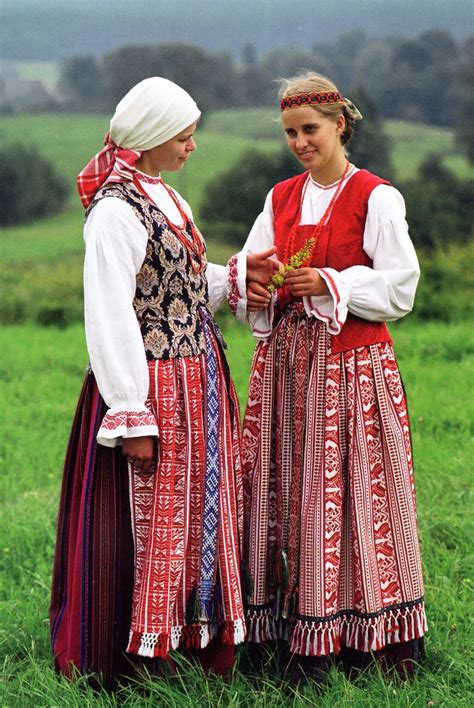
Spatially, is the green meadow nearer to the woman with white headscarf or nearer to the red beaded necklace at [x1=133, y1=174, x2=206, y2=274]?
the woman with white headscarf

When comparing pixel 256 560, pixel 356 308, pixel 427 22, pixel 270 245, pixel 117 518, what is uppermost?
pixel 427 22

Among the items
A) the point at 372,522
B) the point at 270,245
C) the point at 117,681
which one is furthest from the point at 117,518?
the point at 270,245

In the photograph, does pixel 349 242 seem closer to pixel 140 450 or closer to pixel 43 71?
pixel 140 450

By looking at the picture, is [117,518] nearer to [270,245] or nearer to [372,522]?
[372,522]

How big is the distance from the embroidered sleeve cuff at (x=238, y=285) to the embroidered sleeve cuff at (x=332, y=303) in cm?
24

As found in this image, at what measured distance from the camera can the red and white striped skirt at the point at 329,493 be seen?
2.98 m

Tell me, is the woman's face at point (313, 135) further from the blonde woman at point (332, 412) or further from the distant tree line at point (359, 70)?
the distant tree line at point (359, 70)

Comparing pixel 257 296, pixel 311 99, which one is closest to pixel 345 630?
pixel 257 296

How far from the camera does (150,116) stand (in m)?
2.72

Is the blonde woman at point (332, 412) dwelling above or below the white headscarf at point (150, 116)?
below

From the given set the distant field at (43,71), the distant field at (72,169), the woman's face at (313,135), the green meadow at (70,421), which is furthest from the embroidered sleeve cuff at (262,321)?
the distant field at (43,71)

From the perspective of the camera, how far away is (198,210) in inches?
381

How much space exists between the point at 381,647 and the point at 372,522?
0.40 meters

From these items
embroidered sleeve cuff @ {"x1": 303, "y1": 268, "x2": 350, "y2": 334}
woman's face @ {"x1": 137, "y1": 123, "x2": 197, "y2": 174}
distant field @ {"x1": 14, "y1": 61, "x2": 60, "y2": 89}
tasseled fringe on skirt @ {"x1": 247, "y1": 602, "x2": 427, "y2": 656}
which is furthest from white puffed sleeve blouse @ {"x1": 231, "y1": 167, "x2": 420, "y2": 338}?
distant field @ {"x1": 14, "y1": 61, "x2": 60, "y2": 89}
